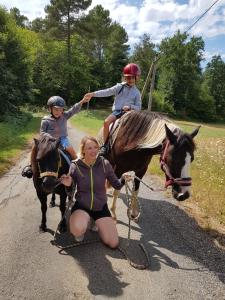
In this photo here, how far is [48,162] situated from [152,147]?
5.21 feet

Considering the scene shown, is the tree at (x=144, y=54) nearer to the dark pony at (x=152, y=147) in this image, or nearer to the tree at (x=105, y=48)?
the tree at (x=105, y=48)

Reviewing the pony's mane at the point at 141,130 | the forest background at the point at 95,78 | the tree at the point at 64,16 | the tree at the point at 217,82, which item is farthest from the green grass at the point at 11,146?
the tree at the point at 217,82

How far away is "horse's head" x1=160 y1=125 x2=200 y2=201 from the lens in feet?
15.5

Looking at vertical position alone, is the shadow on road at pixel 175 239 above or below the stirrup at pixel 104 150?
below

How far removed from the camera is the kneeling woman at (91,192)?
16.5ft

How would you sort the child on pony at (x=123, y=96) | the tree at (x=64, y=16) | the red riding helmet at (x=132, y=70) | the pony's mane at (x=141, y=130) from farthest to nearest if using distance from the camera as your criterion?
the tree at (x=64, y=16)
the child on pony at (x=123, y=96)
the red riding helmet at (x=132, y=70)
the pony's mane at (x=141, y=130)

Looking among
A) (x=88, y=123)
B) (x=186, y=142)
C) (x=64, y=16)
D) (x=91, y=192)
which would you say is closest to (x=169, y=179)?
(x=186, y=142)

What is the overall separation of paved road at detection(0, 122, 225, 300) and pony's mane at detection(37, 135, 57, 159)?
1433 millimetres

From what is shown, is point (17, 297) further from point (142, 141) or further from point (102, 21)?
point (102, 21)

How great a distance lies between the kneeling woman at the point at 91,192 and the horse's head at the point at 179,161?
27.2 inches

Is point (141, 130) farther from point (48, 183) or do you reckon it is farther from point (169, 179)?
point (48, 183)

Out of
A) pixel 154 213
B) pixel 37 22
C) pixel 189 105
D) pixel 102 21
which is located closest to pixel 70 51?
pixel 102 21

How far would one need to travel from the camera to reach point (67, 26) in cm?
5041

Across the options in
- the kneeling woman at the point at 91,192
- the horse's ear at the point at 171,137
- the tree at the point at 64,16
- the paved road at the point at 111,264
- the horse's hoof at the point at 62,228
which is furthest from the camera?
the tree at the point at 64,16
